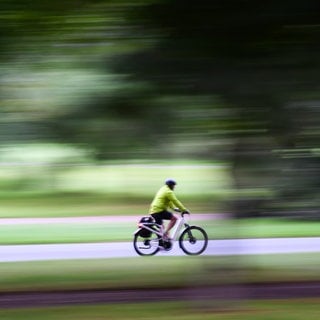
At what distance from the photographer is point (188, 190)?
27.0ft

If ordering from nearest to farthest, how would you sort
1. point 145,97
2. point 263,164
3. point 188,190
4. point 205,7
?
point 205,7, point 145,97, point 263,164, point 188,190

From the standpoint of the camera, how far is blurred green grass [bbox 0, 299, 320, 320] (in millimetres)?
7754

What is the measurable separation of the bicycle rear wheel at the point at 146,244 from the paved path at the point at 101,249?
0.16m

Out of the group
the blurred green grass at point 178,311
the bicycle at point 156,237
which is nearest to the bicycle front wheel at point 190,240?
the bicycle at point 156,237

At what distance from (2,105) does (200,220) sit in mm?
3097

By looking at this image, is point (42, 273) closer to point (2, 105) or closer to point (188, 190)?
point (188, 190)

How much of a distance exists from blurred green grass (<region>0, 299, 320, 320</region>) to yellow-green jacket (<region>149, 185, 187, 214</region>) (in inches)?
56.7

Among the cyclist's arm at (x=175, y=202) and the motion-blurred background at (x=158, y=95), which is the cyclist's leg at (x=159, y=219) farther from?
the motion-blurred background at (x=158, y=95)

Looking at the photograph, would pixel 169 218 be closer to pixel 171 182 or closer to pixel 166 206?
pixel 166 206

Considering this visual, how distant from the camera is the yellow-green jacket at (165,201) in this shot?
9.76 metres

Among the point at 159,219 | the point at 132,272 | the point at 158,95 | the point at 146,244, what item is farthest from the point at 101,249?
the point at 158,95

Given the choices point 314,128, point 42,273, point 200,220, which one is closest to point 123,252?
point 42,273

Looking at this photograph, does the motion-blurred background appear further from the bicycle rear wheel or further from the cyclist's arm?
the bicycle rear wheel

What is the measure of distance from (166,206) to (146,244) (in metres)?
1.21
